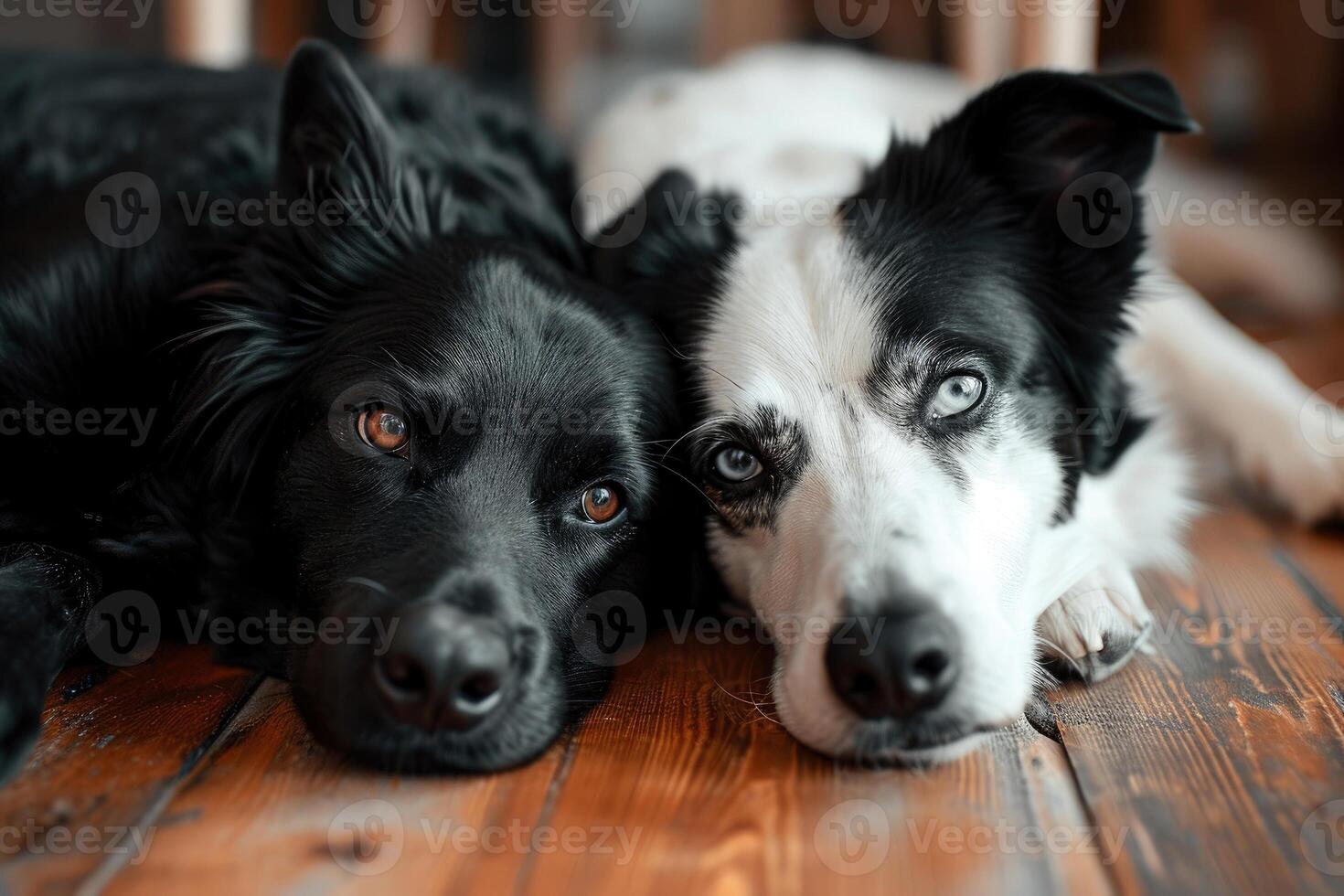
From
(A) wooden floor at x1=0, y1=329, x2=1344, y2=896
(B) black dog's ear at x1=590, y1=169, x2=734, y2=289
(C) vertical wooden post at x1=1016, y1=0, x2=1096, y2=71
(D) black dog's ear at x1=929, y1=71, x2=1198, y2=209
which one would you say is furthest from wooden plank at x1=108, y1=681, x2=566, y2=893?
(C) vertical wooden post at x1=1016, y1=0, x2=1096, y2=71

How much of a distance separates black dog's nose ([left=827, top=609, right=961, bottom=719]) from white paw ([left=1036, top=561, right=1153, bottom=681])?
1.33ft

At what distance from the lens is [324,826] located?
1.49 m

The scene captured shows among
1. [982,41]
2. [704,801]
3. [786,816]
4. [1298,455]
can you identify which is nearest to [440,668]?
[704,801]

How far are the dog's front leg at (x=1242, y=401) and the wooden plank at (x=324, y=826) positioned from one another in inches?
72.2

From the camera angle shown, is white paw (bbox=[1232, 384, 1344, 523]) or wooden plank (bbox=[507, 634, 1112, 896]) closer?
wooden plank (bbox=[507, 634, 1112, 896])

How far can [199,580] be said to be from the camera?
205 cm

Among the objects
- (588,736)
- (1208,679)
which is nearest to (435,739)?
(588,736)

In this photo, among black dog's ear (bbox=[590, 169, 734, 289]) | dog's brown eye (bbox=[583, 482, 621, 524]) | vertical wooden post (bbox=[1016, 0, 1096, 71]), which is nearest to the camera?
dog's brown eye (bbox=[583, 482, 621, 524])

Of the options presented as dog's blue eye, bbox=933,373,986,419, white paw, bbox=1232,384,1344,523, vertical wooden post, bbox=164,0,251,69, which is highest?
vertical wooden post, bbox=164,0,251,69

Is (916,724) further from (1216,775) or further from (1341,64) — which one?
(1341,64)

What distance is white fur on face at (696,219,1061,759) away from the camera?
5.37ft

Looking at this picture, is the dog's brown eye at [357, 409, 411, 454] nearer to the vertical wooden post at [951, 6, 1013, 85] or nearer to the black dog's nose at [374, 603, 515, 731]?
the black dog's nose at [374, 603, 515, 731]

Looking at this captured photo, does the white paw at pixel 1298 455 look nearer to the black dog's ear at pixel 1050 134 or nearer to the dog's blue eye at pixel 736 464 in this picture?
the black dog's ear at pixel 1050 134

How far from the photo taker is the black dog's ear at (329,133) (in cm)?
203
